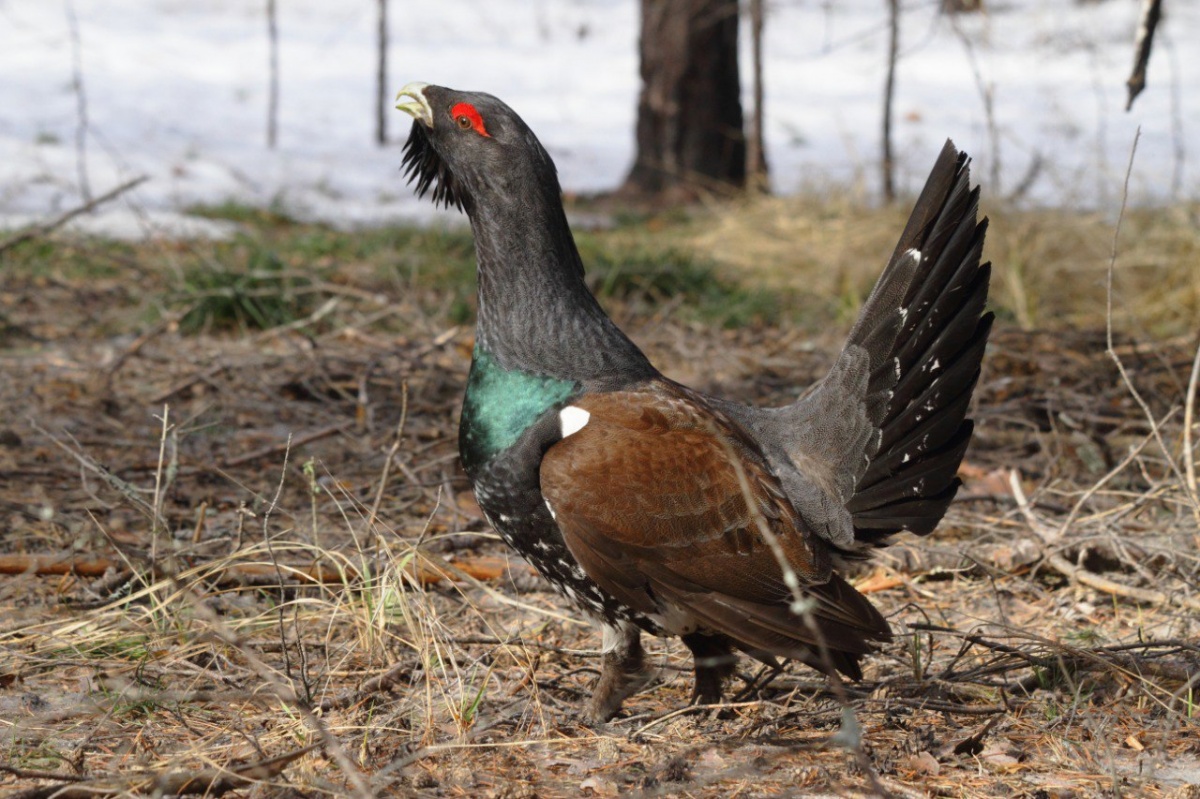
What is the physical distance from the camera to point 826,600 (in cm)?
286

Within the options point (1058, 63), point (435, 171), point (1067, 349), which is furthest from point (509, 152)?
point (1058, 63)

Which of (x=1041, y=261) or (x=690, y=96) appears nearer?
(x=1041, y=261)

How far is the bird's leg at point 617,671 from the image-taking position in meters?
3.09

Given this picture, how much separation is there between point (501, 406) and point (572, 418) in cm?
20

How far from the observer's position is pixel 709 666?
121 inches

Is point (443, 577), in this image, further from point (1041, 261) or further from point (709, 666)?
point (1041, 261)

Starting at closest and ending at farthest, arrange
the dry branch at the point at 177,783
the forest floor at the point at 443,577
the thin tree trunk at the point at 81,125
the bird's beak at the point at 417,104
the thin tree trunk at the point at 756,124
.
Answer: the dry branch at the point at 177,783, the forest floor at the point at 443,577, the bird's beak at the point at 417,104, the thin tree trunk at the point at 81,125, the thin tree trunk at the point at 756,124

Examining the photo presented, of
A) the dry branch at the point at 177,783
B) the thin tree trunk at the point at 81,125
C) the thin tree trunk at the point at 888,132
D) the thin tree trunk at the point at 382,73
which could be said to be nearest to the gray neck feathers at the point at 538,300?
the dry branch at the point at 177,783

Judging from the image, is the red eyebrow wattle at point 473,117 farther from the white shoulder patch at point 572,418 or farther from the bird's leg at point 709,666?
the bird's leg at point 709,666

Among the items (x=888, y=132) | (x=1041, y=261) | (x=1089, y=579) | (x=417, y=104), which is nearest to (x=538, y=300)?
(x=417, y=104)

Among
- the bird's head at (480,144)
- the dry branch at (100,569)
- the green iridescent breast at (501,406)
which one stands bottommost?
the dry branch at (100,569)

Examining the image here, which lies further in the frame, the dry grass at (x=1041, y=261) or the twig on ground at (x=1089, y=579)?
the dry grass at (x=1041, y=261)

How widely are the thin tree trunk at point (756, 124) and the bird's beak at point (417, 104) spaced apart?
6922 mm

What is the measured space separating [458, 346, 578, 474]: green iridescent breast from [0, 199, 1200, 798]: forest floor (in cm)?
37
